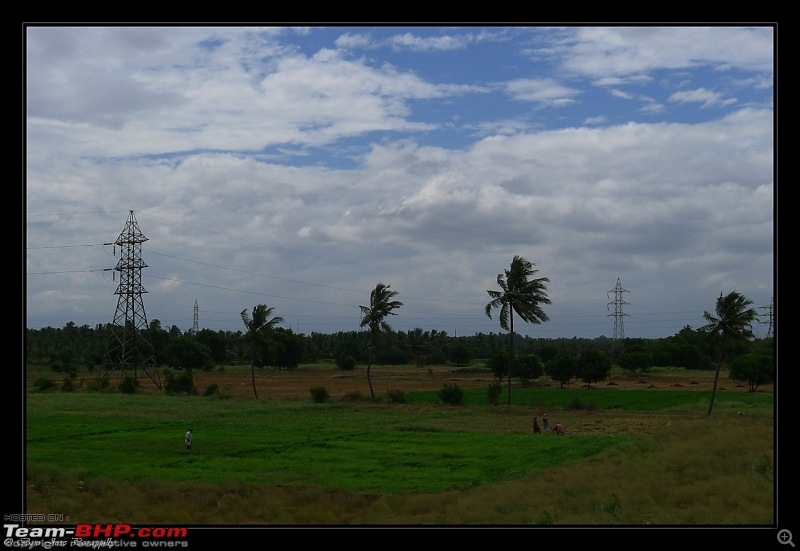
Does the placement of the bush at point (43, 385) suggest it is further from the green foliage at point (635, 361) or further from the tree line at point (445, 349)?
the green foliage at point (635, 361)

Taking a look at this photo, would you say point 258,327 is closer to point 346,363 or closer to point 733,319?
point 733,319

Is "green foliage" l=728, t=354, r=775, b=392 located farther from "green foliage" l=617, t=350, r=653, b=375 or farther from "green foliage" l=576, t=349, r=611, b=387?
"green foliage" l=617, t=350, r=653, b=375

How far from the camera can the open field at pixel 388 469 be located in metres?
16.1

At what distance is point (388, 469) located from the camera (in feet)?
70.0

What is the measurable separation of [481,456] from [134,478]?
1083 cm

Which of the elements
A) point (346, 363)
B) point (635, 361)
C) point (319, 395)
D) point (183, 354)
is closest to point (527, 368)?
point (635, 361)

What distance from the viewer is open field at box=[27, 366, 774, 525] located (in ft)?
52.7
